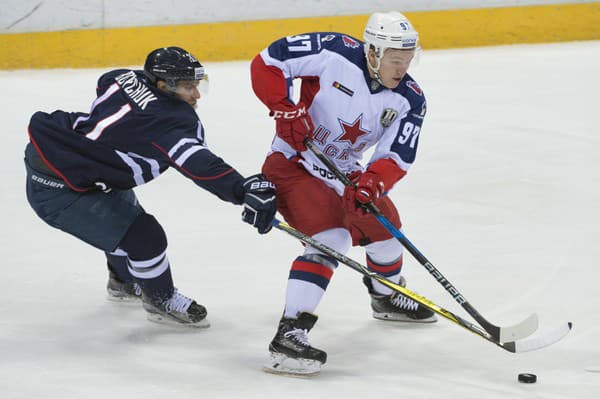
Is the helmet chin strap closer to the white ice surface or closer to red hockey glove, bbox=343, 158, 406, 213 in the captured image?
red hockey glove, bbox=343, 158, 406, 213

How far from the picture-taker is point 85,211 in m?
2.96

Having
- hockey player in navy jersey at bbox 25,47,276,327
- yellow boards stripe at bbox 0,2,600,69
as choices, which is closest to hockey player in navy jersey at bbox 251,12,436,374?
hockey player in navy jersey at bbox 25,47,276,327

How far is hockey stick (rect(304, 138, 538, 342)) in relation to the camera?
2779mm

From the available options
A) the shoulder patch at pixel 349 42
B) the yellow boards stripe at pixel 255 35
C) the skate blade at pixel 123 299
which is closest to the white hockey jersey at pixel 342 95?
the shoulder patch at pixel 349 42

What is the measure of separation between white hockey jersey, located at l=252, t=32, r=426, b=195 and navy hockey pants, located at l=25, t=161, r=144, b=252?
54 cm

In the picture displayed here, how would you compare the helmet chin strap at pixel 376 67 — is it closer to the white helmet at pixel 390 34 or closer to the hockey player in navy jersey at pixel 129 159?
the white helmet at pixel 390 34

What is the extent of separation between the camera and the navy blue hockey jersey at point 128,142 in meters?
2.77

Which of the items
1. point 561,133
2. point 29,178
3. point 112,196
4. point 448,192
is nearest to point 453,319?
point 112,196

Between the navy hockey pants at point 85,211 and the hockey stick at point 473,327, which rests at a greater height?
the navy hockey pants at point 85,211

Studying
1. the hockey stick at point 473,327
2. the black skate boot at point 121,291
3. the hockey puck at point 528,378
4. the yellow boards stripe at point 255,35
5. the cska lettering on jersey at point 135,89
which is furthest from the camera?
the yellow boards stripe at point 255,35

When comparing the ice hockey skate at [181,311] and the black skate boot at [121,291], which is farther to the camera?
the black skate boot at [121,291]

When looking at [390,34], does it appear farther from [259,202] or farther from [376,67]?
[259,202]

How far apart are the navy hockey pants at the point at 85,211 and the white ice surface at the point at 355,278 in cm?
30

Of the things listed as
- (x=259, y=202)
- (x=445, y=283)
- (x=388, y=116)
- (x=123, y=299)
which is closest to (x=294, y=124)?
(x=388, y=116)
